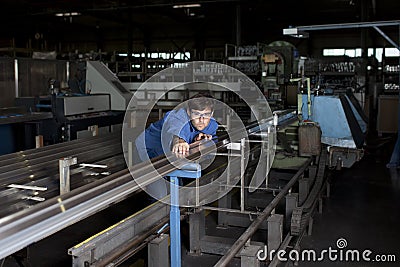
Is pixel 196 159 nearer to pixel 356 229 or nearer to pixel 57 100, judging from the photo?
pixel 356 229

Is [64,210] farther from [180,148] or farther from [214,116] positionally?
→ [214,116]

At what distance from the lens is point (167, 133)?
1.92m

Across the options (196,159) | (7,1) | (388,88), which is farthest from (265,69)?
(7,1)

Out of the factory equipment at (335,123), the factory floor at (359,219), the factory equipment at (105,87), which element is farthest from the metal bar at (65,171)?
the factory equipment at (105,87)

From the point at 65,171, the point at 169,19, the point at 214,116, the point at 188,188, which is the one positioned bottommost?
the point at 188,188

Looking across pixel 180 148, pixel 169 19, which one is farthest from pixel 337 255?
pixel 169 19

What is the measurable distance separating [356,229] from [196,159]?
2164 mm

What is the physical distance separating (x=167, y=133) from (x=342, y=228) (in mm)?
2054

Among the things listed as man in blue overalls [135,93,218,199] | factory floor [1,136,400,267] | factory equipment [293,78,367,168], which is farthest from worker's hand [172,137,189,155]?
factory equipment [293,78,367,168]

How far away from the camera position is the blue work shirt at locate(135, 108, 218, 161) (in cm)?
190

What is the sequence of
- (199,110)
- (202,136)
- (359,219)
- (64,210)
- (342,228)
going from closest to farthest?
(64,210), (199,110), (202,136), (342,228), (359,219)

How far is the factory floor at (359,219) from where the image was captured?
2.90 m

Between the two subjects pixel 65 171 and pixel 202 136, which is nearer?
pixel 65 171

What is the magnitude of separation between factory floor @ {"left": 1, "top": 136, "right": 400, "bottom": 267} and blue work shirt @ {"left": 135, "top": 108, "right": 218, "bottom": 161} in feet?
2.51
